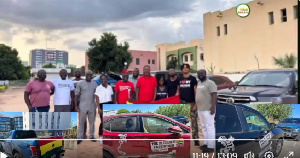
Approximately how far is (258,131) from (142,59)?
79.0 inches

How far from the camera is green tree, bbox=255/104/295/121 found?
4855 millimetres

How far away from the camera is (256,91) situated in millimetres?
5234

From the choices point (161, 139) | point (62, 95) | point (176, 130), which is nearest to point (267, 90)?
point (176, 130)

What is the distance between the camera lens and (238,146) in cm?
485

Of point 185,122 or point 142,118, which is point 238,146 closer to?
point 185,122

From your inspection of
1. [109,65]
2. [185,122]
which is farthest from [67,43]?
[185,122]

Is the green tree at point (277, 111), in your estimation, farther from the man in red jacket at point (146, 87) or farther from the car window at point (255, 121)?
the man in red jacket at point (146, 87)

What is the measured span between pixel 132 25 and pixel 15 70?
6.29 ft

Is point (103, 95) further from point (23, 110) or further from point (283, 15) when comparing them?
point (283, 15)

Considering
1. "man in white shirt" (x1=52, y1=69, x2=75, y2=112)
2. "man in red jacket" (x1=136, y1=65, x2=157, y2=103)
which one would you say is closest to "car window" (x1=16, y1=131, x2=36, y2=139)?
"man in white shirt" (x1=52, y1=69, x2=75, y2=112)

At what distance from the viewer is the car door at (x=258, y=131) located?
191 inches

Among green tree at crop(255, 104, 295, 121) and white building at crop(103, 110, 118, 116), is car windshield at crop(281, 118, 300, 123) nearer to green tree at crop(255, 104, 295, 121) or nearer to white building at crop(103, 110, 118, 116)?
green tree at crop(255, 104, 295, 121)

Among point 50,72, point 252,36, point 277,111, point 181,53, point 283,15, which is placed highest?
point 283,15

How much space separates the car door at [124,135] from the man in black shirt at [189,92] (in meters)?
0.77
